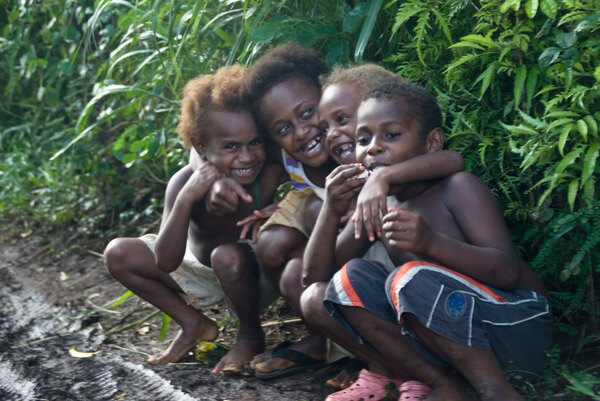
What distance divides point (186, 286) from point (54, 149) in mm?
3202

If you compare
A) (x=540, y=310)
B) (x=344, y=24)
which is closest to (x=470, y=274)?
(x=540, y=310)

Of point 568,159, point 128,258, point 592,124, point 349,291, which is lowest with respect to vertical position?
point 128,258

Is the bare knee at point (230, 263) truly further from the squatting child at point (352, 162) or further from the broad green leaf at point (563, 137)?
the broad green leaf at point (563, 137)

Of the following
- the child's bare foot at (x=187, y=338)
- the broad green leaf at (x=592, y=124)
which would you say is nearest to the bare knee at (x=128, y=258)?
the child's bare foot at (x=187, y=338)

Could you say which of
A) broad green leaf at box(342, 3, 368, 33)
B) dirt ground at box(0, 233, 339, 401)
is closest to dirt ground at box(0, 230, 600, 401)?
dirt ground at box(0, 233, 339, 401)

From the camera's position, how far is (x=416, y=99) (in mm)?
2369

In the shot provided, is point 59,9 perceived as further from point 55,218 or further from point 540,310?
point 540,310

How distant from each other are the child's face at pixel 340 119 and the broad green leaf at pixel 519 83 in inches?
22.2

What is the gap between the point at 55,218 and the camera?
543 centimetres

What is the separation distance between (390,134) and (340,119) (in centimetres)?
38

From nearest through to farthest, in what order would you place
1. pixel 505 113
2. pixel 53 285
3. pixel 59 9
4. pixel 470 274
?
1. pixel 470 274
2. pixel 505 113
3. pixel 53 285
4. pixel 59 9

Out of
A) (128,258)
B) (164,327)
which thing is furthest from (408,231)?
(164,327)

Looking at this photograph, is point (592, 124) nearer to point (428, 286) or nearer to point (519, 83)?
point (519, 83)

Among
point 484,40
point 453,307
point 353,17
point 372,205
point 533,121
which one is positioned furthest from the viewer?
point 353,17
